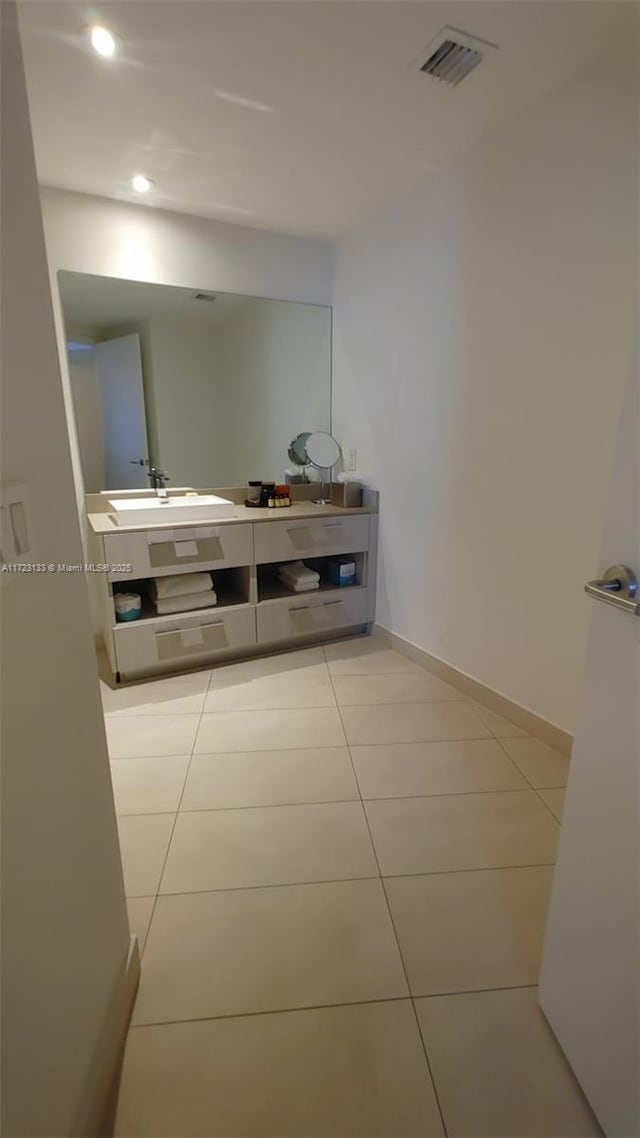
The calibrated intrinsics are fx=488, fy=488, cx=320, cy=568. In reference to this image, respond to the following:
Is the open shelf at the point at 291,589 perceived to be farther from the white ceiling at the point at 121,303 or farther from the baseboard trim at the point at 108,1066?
the baseboard trim at the point at 108,1066

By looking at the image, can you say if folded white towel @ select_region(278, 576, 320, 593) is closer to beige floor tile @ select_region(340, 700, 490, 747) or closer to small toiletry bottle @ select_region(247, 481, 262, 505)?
small toiletry bottle @ select_region(247, 481, 262, 505)

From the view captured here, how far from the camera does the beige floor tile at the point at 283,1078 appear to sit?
2.89 ft

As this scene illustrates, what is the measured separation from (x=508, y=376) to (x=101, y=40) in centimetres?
162

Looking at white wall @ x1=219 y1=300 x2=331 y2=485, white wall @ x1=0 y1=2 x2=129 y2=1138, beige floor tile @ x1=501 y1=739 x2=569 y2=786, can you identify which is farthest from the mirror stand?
white wall @ x1=0 y1=2 x2=129 y2=1138

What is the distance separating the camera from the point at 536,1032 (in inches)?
40.4

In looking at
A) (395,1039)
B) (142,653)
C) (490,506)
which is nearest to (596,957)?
(395,1039)

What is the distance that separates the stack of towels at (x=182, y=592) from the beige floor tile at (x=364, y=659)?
29.1 inches

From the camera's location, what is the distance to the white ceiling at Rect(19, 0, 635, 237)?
1291 millimetres

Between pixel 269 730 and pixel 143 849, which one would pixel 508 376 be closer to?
pixel 269 730

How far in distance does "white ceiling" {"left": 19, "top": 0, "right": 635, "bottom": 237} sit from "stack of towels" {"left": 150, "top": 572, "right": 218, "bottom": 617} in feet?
5.77

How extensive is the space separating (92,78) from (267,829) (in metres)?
2.39

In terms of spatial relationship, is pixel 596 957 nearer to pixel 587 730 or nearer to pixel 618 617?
pixel 587 730

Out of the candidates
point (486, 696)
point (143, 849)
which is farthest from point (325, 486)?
point (143, 849)

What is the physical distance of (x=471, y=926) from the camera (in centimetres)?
124
